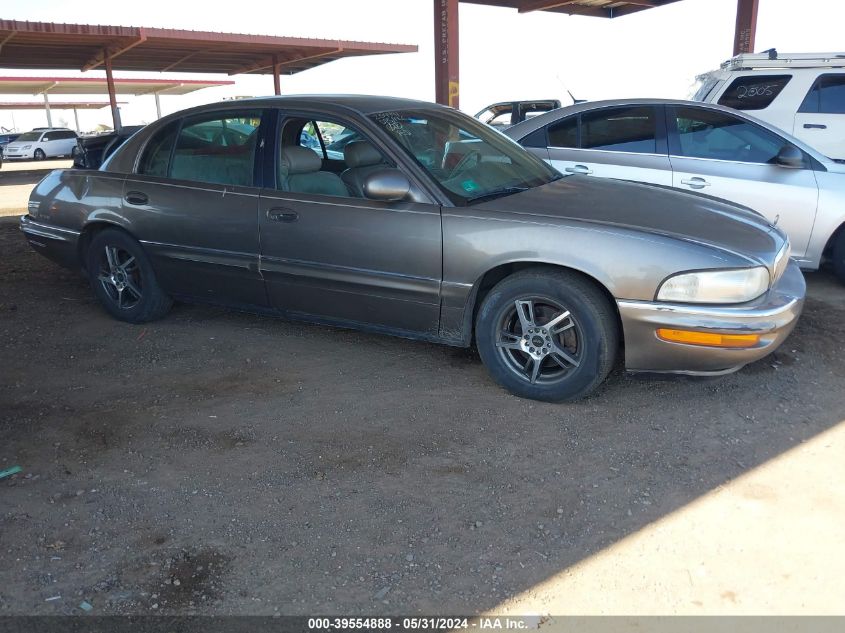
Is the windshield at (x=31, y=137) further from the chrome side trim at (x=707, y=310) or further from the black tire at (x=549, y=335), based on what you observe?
the chrome side trim at (x=707, y=310)

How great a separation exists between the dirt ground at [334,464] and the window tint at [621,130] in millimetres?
2085

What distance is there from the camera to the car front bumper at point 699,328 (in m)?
3.21

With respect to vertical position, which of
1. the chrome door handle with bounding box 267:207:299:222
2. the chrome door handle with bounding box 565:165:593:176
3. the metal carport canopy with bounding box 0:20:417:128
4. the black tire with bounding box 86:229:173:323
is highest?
the metal carport canopy with bounding box 0:20:417:128

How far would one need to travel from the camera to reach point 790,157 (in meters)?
5.30

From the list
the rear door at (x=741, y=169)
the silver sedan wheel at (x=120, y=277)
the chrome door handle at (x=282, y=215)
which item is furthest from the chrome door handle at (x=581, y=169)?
the silver sedan wheel at (x=120, y=277)

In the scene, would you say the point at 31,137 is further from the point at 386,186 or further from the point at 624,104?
the point at 386,186

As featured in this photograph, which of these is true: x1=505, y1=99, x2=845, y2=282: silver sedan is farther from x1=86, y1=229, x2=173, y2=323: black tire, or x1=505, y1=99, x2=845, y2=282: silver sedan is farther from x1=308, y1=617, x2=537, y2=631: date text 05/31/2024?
x1=308, y1=617, x2=537, y2=631: date text 05/31/2024

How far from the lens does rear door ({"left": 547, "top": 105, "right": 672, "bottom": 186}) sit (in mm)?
5832

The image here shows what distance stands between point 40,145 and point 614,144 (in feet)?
107

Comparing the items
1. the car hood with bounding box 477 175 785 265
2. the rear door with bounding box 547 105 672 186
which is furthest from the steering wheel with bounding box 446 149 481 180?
the rear door with bounding box 547 105 672 186

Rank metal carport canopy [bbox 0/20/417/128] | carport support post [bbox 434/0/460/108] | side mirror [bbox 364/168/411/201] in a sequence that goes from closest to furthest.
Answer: side mirror [bbox 364/168/411/201] < carport support post [bbox 434/0/460/108] < metal carport canopy [bbox 0/20/417/128]

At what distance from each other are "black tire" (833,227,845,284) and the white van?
33.0m

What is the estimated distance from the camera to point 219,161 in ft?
14.6

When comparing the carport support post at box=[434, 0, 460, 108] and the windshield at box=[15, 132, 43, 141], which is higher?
the carport support post at box=[434, 0, 460, 108]
